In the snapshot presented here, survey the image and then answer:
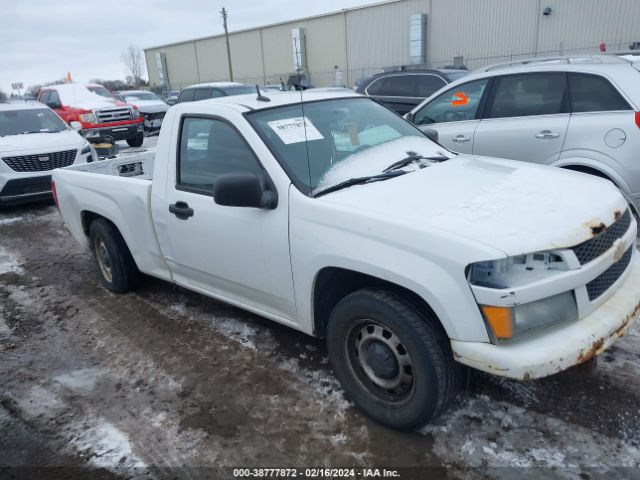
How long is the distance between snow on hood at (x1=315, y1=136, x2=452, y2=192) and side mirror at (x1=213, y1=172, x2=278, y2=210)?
0.33 metres

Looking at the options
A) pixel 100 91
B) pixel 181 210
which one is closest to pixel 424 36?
pixel 100 91

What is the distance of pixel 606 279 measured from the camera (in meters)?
2.66

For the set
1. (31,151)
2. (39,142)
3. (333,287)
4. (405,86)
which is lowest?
(333,287)

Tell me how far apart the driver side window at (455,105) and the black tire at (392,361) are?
4112 millimetres

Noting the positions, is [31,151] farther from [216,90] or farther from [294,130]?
[216,90]

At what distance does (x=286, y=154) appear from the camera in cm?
318

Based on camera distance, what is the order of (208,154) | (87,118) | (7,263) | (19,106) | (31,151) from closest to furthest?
(208,154) → (7,263) → (31,151) → (19,106) → (87,118)

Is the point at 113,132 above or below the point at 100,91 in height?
below

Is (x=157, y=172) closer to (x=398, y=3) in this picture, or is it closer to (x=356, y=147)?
(x=356, y=147)

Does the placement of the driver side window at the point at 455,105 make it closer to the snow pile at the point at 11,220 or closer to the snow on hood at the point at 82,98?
the snow pile at the point at 11,220

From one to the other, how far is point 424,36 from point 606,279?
32085mm

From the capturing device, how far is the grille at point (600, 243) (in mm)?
2475

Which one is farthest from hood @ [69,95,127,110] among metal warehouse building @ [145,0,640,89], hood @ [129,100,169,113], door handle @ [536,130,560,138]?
door handle @ [536,130,560,138]

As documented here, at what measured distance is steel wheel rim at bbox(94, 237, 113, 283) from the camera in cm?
496
